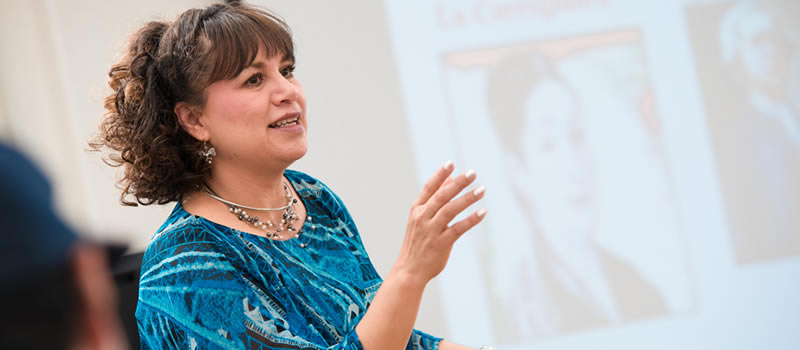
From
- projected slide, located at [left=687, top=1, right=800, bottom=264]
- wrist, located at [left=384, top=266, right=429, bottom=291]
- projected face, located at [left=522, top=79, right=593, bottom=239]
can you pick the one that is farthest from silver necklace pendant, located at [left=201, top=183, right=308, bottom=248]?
projected slide, located at [left=687, top=1, right=800, bottom=264]

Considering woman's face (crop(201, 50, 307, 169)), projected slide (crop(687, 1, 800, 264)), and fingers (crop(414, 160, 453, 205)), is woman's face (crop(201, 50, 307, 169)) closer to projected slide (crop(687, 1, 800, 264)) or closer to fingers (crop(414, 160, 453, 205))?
fingers (crop(414, 160, 453, 205))

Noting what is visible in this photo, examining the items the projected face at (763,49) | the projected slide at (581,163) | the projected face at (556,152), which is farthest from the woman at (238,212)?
the projected face at (763,49)

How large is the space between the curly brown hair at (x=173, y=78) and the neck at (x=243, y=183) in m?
0.03

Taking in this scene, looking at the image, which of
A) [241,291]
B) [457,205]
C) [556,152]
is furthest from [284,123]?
[556,152]

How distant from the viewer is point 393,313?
118cm

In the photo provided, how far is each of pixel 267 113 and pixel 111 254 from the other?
1.04m

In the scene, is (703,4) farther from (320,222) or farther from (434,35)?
(320,222)

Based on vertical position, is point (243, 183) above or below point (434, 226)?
above

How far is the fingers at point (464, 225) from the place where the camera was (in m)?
1.09

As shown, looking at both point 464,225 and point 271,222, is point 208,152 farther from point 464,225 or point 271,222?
point 464,225

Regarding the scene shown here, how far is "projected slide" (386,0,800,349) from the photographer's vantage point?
10.0 feet

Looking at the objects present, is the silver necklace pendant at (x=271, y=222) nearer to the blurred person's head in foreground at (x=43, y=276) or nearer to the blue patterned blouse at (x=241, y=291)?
the blue patterned blouse at (x=241, y=291)

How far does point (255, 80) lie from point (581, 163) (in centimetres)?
207

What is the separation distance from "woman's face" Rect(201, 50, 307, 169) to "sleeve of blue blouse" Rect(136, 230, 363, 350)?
218 millimetres
